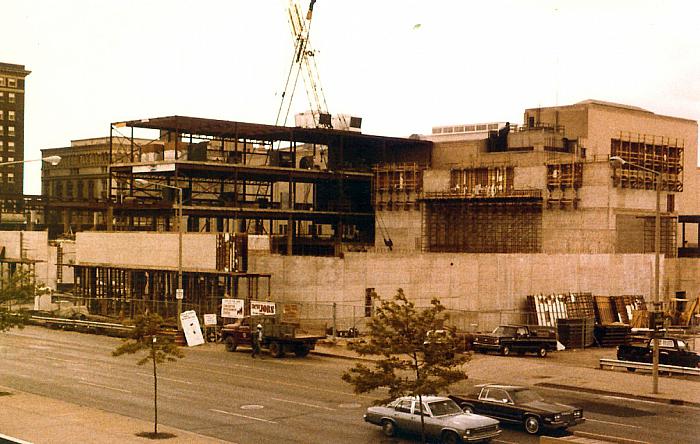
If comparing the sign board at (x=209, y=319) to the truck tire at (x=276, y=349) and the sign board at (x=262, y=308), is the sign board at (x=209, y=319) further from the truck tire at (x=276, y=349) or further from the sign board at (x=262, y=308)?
the truck tire at (x=276, y=349)

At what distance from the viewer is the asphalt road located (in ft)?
91.7

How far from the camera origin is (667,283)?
81.8m

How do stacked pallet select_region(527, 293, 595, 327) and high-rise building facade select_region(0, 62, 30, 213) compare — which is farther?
high-rise building facade select_region(0, 62, 30, 213)

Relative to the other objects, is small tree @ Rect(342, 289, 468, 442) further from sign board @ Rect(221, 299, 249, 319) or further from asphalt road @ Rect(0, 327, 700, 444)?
sign board @ Rect(221, 299, 249, 319)

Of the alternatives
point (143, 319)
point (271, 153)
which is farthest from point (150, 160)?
point (143, 319)

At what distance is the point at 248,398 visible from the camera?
33.9 meters

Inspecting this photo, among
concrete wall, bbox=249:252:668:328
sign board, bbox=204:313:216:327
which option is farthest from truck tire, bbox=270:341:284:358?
concrete wall, bbox=249:252:668:328

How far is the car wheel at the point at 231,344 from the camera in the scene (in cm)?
4947

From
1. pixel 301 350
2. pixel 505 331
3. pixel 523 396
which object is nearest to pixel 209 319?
pixel 301 350

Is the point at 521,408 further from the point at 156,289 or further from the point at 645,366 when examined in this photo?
the point at 156,289

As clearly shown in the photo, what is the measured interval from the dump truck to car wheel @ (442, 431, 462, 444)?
2220 centimetres

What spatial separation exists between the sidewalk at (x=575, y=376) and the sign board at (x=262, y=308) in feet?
13.4

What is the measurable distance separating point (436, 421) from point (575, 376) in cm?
1830

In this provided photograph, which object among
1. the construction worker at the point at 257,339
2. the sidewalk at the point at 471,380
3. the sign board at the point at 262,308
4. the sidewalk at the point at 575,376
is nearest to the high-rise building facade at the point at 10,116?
the sign board at the point at 262,308
